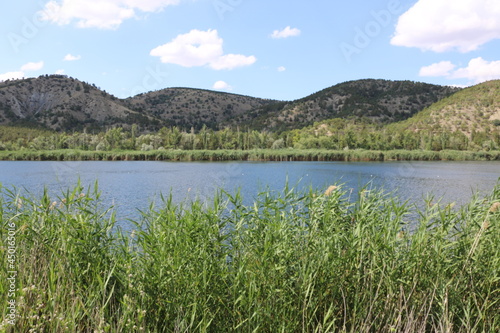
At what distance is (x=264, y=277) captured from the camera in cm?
449

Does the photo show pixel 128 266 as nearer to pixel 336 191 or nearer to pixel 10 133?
pixel 336 191

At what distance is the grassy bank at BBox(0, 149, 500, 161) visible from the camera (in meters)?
67.7

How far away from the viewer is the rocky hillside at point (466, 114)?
314 ft

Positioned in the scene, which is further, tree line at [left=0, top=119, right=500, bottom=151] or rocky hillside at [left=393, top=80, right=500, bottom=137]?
rocky hillside at [left=393, top=80, right=500, bottom=137]

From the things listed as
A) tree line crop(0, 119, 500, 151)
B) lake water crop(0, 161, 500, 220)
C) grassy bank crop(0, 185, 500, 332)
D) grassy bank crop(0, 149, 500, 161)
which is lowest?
lake water crop(0, 161, 500, 220)

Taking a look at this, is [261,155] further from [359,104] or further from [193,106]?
[193,106]

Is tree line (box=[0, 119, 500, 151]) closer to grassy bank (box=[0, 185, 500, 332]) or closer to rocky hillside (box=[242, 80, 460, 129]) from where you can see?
rocky hillside (box=[242, 80, 460, 129])

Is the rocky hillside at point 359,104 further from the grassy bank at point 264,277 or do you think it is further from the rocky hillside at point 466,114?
the grassy bank at point 264,277

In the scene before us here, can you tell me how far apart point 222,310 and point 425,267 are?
282 centimetres

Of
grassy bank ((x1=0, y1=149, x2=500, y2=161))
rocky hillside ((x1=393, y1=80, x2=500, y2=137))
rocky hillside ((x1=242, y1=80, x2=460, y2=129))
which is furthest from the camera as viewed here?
rocky hillside ((x1=242, y1=80, x2=460, y2=129))

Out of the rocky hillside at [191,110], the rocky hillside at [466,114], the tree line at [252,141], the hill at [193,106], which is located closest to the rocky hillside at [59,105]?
the rocky hillside at [191,110]

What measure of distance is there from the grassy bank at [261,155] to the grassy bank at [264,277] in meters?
63.1

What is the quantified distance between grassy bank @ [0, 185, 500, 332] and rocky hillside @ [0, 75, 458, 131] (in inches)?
4808

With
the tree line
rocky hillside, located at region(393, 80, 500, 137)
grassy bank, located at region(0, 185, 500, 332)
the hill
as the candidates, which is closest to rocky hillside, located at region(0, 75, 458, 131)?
the hill
